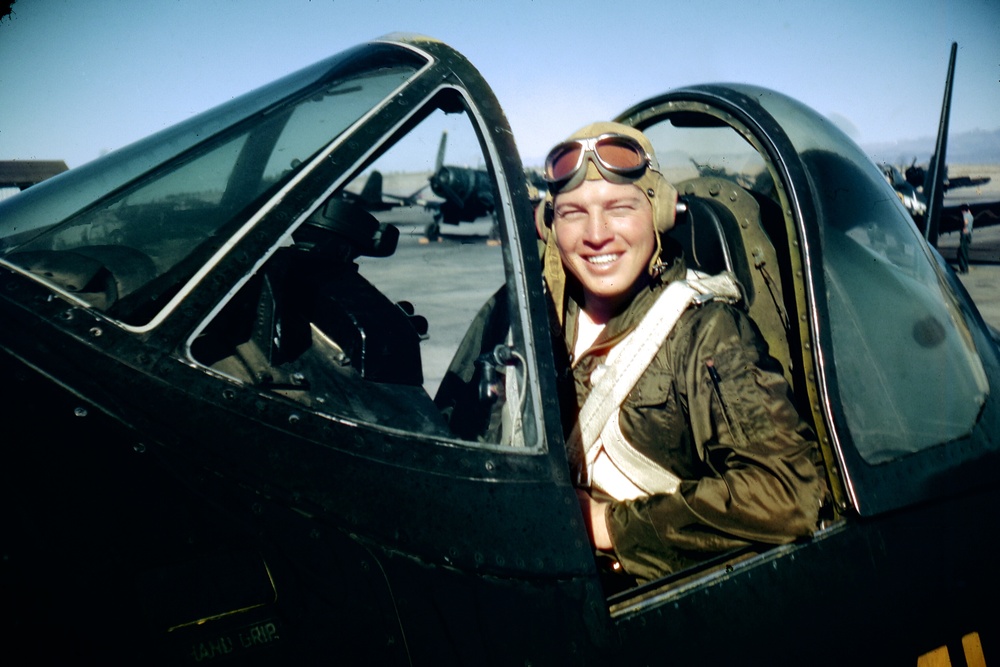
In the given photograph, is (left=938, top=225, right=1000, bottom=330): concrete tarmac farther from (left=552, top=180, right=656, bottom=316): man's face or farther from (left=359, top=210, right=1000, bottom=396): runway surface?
(left=552, top=180, right=656, bottom=316): man's face

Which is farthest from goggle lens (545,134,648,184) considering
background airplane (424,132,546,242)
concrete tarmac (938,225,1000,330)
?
background airplane (424,132,546,242)

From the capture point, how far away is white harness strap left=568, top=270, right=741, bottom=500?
157 cm

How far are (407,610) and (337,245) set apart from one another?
1.07 metres

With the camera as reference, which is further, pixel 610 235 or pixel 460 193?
pixel 460 193

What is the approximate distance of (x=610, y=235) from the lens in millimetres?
1779

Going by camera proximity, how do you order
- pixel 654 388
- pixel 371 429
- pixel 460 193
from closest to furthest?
1. pixel 371 429
2. pixel 654 388
3. pixel 460 193

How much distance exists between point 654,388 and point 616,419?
0.39 feet

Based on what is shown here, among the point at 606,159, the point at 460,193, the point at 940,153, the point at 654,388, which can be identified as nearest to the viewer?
the point at 654,388

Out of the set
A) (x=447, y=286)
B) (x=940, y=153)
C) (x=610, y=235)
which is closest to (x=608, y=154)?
(x=610, y=235)

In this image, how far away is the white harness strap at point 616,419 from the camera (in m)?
1.57

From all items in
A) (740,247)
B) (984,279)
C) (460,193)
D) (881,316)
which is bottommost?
(984,279)

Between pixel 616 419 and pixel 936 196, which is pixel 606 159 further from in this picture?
pixel 936 196

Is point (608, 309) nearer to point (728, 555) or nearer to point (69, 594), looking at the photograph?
point (728, 555)

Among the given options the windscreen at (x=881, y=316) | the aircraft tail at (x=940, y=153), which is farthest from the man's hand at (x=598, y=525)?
the aircraft tail at (x=940, y=153)
